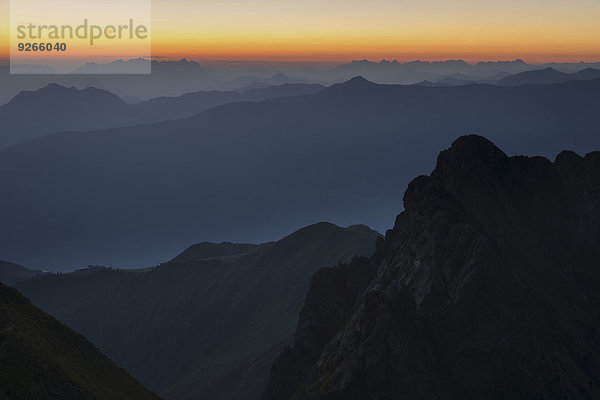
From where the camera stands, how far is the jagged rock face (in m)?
70.1

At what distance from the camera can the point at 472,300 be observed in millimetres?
73500

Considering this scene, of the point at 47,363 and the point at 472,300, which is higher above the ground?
the point at 472,300

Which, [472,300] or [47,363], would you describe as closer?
[47,363]

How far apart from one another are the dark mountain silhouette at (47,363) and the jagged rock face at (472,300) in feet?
86.4

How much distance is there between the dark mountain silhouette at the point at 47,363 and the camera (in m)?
64.5

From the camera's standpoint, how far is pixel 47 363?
67875 mm

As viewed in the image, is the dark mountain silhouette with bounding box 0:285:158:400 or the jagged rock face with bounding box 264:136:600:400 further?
the jagged rock face with bounding box 264:136:600:400

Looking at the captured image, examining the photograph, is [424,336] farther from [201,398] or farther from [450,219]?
[201,398]

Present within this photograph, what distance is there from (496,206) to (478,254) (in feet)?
70.3

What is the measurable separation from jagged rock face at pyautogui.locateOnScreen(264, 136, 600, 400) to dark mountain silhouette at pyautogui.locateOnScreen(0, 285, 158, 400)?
2633cm

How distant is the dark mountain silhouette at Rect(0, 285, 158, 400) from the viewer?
6450 centimetres

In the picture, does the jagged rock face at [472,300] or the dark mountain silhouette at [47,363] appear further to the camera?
the jagged rock face at [472,300]

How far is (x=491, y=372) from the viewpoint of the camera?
7075 cm

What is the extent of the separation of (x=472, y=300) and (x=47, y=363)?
54.0 m
